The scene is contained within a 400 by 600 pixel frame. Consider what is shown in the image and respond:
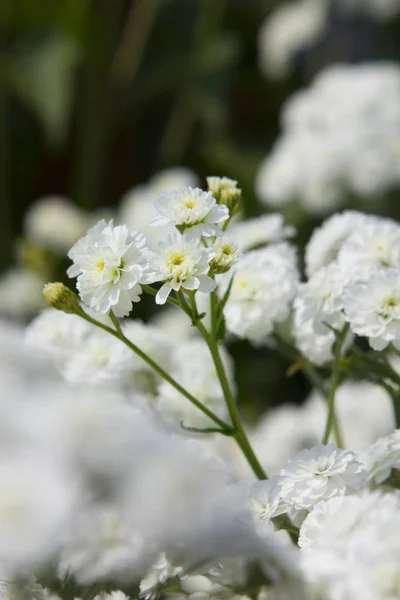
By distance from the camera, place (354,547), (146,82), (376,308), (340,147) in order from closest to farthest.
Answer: (354,547) < (376,308) < (340,147) < (146,82)

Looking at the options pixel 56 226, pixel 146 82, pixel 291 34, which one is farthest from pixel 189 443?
pixel 146 82

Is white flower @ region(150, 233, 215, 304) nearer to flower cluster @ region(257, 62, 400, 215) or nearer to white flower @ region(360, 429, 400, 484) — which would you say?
white flower @ region(360, 429, 400, 484)

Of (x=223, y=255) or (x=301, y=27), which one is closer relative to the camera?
(x=223, y=255)

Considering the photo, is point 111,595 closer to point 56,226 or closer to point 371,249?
point 371,249

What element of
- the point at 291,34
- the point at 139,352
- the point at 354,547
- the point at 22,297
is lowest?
the point at 354,547

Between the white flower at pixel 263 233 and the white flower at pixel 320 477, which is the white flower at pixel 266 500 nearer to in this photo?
the white flower at pixel 320 477

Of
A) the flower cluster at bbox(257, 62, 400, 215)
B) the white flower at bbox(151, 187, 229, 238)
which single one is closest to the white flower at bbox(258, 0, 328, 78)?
the flower cluster at bbox(257, 62, 400, 215)
